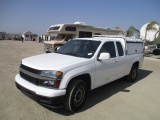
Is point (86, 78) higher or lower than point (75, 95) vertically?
higher

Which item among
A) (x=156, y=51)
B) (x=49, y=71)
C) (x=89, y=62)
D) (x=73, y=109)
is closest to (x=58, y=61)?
(x=49, y=71)

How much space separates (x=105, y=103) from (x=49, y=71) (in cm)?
203

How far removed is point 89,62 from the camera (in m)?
4.34

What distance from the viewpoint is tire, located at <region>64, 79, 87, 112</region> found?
3.86m

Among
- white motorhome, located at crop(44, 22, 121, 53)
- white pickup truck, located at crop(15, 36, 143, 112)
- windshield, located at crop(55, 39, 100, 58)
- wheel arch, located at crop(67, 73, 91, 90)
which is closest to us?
white pickup truck, located at crop(15, 36, 143, 112)

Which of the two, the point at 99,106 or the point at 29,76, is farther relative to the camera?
the point at 99,106

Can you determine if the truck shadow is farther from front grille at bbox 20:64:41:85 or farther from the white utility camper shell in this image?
the white utility camper shell

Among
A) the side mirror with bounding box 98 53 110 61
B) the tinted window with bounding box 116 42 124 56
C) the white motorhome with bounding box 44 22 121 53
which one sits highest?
the white motorhome with bounding box 44 22 121 53

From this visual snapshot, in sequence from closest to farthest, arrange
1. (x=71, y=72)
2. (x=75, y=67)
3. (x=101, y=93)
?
(x=71, y=72) → (x=75, y=67) → (x=101, y=93)

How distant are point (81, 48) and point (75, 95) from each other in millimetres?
1599

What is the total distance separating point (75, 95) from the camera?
402 cm

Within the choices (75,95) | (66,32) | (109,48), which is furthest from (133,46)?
(66,32)

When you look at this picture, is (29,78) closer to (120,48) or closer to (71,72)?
(71,72)

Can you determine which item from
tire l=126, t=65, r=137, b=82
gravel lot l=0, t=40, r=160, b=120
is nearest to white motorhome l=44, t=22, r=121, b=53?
tire l=126, t=65, r=137, b=82
